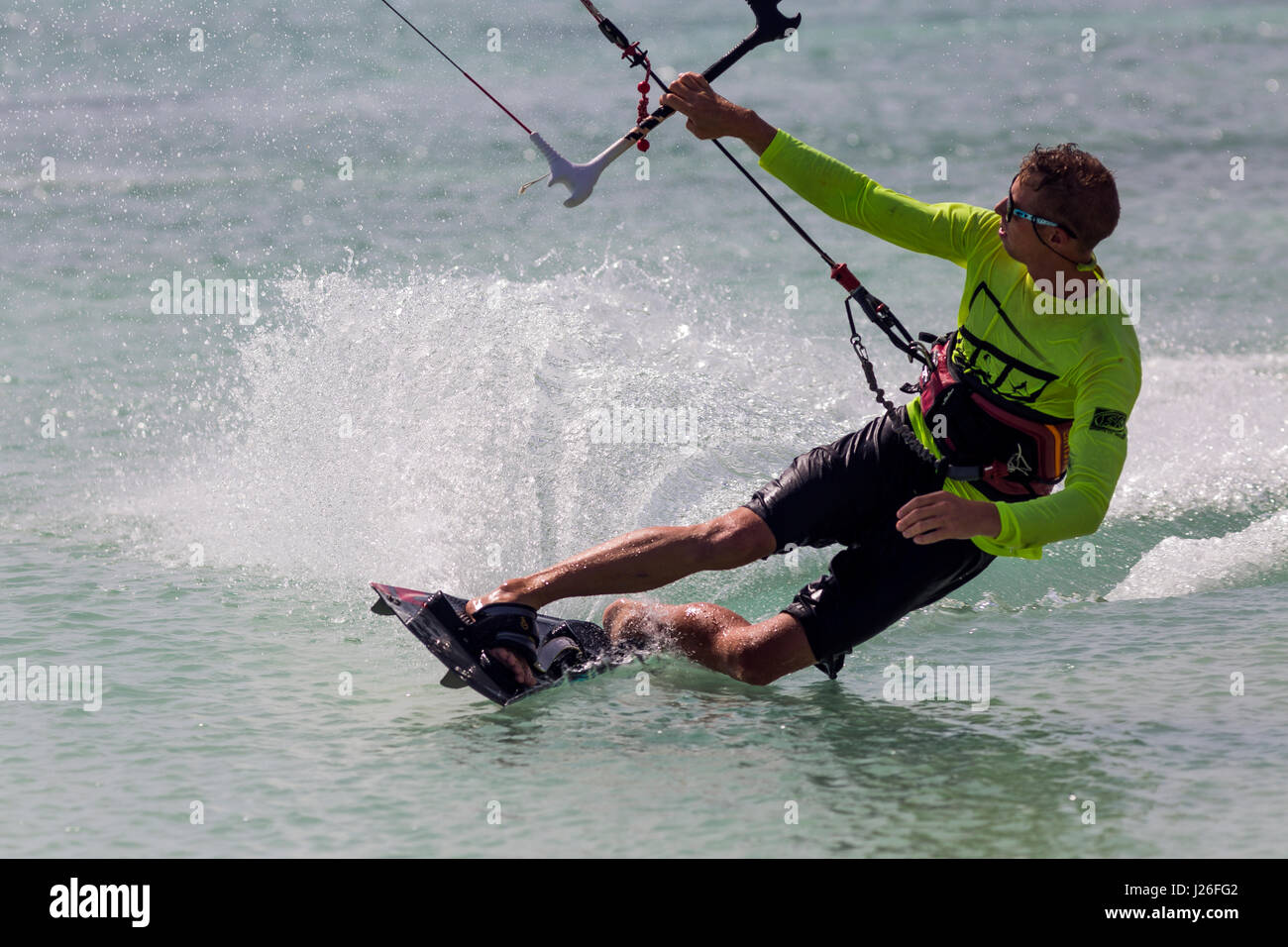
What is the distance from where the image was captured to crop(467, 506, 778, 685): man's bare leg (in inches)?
184

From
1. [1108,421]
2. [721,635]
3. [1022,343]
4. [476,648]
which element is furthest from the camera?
[721,635]

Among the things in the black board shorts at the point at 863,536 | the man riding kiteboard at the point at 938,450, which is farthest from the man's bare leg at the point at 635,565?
the black board shorts at the point at 863,536

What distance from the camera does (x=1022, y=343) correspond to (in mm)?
4543

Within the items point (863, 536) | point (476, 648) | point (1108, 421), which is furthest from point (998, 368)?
point (476, 648)

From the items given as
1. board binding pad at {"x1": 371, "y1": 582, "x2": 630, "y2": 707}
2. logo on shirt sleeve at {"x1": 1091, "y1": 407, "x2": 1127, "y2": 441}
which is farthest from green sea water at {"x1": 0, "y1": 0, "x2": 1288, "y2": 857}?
logo on shirt sleeve at {"x1": 1091, "y1": 407, "x2": 1127, "y2": 441}

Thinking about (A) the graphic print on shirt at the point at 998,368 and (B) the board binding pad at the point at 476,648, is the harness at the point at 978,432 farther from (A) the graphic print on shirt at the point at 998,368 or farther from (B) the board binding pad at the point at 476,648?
(B) the board binding pad at the point at 476,648

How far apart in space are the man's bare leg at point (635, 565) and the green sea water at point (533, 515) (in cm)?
41

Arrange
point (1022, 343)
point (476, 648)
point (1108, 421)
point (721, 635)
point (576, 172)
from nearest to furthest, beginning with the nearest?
point (1108, 421) → point (1022, 343) → point (476, 648) → point (576, 172) → point (721, 635)

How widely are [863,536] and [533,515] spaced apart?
71.9 inches

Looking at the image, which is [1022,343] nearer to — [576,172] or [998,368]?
[998,368]

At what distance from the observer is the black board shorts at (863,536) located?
15.9 ft

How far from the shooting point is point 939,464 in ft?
15.7

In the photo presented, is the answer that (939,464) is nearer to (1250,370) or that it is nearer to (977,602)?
(977,602)

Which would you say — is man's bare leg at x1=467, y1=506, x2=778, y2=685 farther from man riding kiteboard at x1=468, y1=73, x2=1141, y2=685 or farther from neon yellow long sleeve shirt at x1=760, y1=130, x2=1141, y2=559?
neon yellow long sleeve shirt at x1=760, y1=130, x2=1141, y2=559
